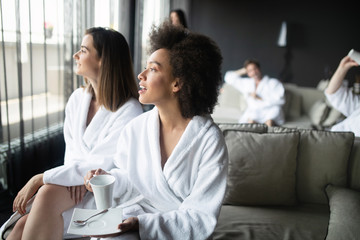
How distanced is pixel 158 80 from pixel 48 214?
0.64 m

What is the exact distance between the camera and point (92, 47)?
1.58 m

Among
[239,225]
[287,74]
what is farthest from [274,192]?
[287,74]

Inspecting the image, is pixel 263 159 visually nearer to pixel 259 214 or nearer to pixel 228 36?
pixel 259 214

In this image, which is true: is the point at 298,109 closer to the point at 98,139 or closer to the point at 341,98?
the point at 341,98

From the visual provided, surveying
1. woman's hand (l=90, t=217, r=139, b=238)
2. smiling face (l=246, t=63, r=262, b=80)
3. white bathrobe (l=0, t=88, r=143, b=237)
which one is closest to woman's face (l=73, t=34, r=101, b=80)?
white bathrobe (l=0, t=88, r=143, b=237)

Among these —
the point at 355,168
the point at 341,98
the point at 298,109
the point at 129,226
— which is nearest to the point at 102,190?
the point at 129,226

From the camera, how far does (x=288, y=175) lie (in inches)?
64.4

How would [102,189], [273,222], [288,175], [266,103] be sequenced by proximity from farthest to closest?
[266,103], [288,175], [273,222], [102,189]

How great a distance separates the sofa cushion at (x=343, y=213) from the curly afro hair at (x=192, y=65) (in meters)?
0.72

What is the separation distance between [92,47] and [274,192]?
1183 millimetres

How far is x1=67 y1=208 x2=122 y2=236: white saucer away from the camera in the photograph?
36.4 inches

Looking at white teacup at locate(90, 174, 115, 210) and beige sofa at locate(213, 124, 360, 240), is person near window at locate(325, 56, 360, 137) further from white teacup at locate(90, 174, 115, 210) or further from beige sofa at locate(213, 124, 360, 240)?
white teacup at locate(90, 174, 115, 210)

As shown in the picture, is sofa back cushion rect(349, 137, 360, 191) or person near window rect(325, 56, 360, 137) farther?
person near window rect(325, 56, 360, 137)

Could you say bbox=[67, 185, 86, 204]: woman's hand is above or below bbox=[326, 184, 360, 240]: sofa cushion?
above
